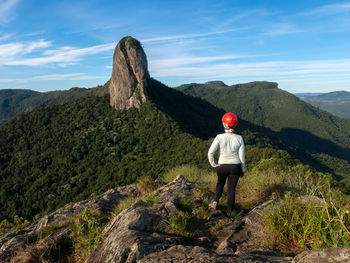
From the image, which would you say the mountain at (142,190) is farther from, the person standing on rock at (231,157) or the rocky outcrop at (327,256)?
the person standing on rock at (231,157)

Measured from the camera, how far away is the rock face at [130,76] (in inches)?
3027

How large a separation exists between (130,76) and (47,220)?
75141 millimetres

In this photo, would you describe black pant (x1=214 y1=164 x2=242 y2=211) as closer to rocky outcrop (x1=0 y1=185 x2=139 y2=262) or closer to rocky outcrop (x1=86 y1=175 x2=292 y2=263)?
rocky outcrop (x1=86 y1=175 x2=292 y2=263)

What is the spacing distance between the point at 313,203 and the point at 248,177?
8.95ft

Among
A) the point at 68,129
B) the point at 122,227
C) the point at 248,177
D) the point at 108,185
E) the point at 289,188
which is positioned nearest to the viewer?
the point at 122,227

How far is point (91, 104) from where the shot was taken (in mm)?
82500

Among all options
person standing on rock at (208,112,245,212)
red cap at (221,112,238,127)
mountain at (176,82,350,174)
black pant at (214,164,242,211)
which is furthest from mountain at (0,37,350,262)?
mountain at (176,82,350,174)

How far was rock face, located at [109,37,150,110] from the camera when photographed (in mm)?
76875

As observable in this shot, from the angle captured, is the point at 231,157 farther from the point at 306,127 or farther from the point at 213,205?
the point at 306,127

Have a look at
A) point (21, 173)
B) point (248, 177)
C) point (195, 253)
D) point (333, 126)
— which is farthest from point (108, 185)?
point (333, 126)

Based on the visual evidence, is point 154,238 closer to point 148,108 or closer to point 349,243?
point 349,243

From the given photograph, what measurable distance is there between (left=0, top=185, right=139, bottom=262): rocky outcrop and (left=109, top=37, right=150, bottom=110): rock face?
69.0 metres

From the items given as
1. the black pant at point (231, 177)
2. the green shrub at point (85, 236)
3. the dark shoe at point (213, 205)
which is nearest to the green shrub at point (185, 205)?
the dark shoe at point (213, 205)

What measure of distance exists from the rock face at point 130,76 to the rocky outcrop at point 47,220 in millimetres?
68997
